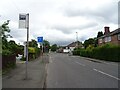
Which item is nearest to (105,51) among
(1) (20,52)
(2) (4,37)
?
(1) (20,52)

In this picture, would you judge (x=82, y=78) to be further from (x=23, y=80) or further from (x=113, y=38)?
(x=113, y=38)

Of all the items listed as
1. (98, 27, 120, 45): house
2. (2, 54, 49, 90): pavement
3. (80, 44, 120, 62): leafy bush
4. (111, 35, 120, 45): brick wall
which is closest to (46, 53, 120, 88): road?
(2, 54, 49, 90): pavement

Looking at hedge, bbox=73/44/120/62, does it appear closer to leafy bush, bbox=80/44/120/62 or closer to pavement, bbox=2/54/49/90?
leafy bush, bbox=80/44/120/62

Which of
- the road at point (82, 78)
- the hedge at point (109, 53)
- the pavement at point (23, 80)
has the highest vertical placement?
the hedge at point (109, 53)

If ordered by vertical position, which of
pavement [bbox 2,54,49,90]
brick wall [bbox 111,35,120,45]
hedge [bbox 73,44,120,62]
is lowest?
pavement [bbox 2,54,49,90]

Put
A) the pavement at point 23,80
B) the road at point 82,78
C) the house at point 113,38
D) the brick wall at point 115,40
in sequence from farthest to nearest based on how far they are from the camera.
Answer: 1. the house at point 113,38
2. the brick wall at point 115,40
3. the road at point 82,78
4. the pavement at point 23,80

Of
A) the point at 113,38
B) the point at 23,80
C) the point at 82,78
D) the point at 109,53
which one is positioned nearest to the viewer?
the point at 23,80

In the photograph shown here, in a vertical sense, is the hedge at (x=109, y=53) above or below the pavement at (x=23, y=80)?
above

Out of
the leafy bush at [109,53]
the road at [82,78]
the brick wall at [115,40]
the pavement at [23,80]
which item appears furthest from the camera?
the brick wall at [115,40]

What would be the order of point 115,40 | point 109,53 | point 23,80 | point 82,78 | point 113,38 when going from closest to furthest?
point 23,80, point 82,78, point 109,53, point 115,40, point 113,38

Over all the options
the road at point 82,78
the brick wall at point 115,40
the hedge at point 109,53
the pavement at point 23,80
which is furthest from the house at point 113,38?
the pavement at point 23,80

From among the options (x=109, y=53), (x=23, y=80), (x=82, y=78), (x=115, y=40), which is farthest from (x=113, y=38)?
(x=23, y=80)

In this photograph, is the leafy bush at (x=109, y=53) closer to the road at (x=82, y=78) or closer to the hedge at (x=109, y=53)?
the hedge at (x=109, y=53)

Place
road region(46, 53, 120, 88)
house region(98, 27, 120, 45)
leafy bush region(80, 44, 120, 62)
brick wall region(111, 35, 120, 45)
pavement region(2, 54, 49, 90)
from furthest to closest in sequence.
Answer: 1. house region(98, 27, 120, 45)
2. brick wall region(111, 35, 120, 45)
3. leafy bush region(80, 44, 120, 62)
4. road region(46, 53, 120, 88)
5. pavement region(2, 54, 49, 90)
